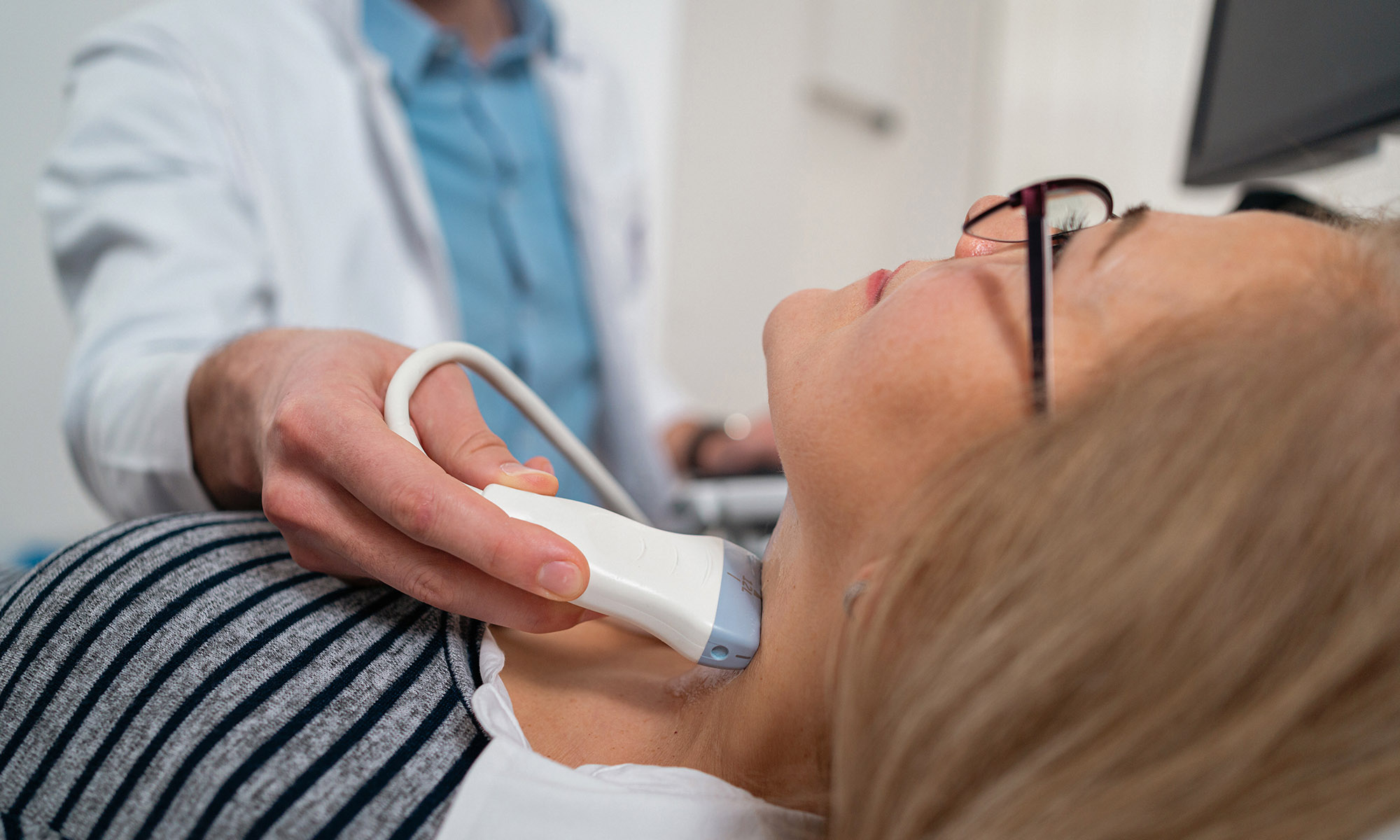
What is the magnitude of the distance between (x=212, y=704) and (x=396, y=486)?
148mm

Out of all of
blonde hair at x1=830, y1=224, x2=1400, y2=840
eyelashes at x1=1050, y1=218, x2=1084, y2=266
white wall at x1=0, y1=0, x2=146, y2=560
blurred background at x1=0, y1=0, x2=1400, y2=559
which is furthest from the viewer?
blurred background at x1=0, y1=0, x2=1400, y2=559

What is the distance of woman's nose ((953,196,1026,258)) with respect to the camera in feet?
1.71

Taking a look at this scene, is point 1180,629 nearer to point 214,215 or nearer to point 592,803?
point 592,803

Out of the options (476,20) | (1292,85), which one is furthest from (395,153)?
(1292,85)

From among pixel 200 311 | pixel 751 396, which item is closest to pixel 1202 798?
pixel 200 311

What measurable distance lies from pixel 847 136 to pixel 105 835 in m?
2.76

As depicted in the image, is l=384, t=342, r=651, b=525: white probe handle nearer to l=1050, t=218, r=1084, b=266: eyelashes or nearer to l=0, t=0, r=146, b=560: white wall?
l=1050, t=218, r=1084, b=266: eyelashes

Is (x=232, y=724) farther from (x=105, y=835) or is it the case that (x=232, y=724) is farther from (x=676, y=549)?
(x=676, y=549)

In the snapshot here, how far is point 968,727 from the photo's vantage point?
35 cm

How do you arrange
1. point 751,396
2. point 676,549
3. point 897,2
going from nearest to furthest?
point 676,549, point 751,396, point 897,2

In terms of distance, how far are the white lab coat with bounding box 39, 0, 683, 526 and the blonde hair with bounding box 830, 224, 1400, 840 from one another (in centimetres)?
67

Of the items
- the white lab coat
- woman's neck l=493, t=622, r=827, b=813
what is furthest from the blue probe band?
the white lab coat

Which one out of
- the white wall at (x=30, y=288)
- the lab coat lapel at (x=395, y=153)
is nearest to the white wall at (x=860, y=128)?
the lab coat lapel at (x=395, y=153)

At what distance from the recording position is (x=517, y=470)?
51cm
